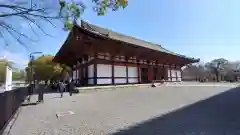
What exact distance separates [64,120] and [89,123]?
1.13 meters

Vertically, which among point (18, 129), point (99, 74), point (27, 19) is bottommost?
point (18, 129)

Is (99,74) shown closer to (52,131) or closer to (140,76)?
(140,76)

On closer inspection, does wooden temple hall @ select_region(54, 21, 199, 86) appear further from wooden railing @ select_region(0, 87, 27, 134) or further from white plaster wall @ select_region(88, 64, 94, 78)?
wooden railing @ select_region(0, 87, 27, 134)

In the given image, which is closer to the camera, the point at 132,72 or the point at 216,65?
the point at 132,72

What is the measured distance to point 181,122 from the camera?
19.7 feet

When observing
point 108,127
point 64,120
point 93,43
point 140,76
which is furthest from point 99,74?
point 108,127

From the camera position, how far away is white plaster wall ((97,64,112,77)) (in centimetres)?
2006

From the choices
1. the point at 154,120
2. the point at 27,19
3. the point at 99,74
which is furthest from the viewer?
the point at 99,74

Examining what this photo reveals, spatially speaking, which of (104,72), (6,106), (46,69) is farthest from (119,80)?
(46,69)

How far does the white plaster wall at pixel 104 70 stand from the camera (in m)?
20.1

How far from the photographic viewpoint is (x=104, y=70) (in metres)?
20.7

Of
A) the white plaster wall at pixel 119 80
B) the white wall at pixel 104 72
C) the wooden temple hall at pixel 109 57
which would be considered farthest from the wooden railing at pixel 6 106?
the white plaster wall at pixel 119 80

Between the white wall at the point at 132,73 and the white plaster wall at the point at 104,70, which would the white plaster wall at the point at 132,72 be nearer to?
the white wall at the point at 132,73

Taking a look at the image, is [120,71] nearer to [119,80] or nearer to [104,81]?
[119,80]
